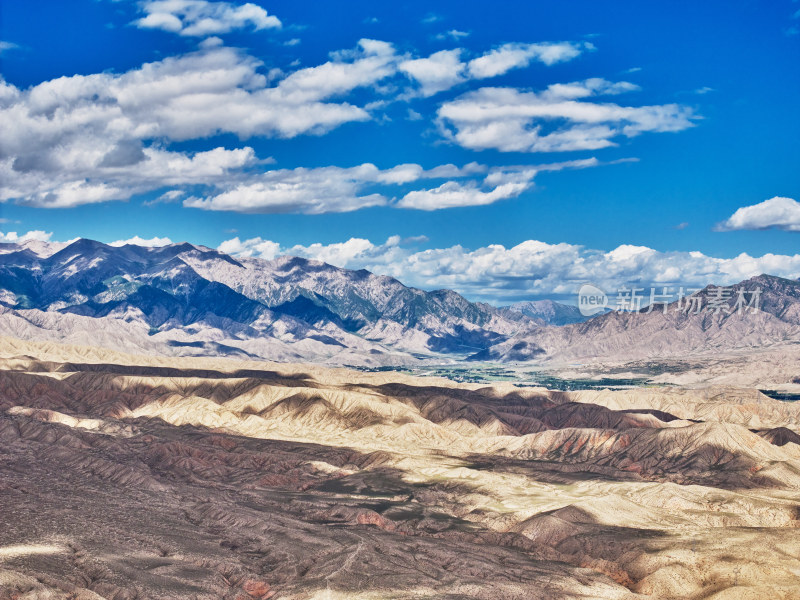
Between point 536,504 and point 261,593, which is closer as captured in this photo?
point 261,593

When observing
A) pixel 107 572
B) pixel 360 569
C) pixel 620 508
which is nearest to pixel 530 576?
pixel 360 569

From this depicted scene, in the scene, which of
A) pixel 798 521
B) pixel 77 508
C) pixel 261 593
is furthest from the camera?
pixel 798 521

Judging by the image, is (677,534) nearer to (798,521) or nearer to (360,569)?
(798,521)

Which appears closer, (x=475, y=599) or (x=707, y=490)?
(x=475, y=599)

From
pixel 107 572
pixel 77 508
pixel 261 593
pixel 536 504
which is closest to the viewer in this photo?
pixel 107 572

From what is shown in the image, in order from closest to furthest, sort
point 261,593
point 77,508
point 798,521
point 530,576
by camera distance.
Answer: point 261,593 < point 530,576 < point 77,508 < point 798,521

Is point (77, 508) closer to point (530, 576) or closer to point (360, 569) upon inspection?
point (360, 569)

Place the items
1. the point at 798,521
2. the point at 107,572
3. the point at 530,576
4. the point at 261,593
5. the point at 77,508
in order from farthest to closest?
the point at 798,521
the point at 77,508
the point at 530,576
the point at 261,593
the point at 107,572

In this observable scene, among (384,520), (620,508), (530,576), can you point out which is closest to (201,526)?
(384,520)
